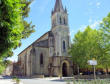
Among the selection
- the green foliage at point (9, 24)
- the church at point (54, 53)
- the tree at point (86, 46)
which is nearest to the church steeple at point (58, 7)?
the church at point (54, 53)

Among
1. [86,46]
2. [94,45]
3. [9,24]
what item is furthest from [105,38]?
[9,24]

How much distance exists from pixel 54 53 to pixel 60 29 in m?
7.89

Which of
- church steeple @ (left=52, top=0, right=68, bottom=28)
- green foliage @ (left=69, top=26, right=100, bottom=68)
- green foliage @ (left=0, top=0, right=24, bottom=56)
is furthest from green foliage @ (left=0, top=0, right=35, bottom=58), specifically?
church steeple @ (left=52, top=0, right=68, bottom=28)

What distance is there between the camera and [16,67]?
53.6 metres

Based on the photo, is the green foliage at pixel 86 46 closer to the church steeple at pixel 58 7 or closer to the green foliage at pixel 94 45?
the green foliage at pixel 94 45

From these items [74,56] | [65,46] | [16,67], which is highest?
[65,46]

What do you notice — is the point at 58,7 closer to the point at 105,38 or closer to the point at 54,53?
the point at 54,53

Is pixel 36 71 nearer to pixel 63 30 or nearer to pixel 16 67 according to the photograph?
pixel 63 30

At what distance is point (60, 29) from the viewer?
133 ft

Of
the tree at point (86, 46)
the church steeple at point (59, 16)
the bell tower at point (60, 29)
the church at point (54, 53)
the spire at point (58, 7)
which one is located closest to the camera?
the tree at point (86, 46)

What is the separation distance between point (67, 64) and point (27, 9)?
1157 inches

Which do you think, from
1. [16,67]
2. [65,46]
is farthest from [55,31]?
[16,67]

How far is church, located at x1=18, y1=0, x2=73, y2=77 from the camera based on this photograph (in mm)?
37438

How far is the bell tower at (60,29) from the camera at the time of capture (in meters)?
39.0
